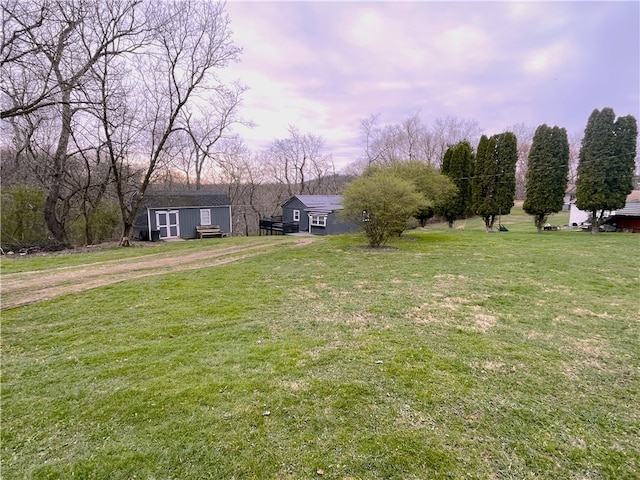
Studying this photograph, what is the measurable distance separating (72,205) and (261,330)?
15874 millimetres

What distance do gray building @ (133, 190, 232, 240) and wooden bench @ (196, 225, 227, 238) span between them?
29 cm

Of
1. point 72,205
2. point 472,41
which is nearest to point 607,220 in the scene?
point 472,41

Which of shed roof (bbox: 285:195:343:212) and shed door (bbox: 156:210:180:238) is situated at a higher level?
shed roof (bbox: 285:195:343:212)

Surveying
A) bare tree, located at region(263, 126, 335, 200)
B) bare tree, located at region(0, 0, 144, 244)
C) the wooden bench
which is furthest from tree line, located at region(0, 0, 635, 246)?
bare tree, located at region(263, 126, 335, 200)

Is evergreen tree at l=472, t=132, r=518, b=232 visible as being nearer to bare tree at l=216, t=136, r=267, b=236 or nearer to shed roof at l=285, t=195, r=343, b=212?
shed roof at l=285, t=195, r=343, b=212

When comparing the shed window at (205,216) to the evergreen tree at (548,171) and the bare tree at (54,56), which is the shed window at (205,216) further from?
the evergreen tree at (548,171)

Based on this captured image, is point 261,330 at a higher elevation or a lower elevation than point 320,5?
lower

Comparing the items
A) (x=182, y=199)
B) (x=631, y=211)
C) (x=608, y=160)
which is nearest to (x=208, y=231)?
(x=182, y=199)

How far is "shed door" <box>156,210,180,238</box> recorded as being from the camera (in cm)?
1738

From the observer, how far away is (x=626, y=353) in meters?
3.35

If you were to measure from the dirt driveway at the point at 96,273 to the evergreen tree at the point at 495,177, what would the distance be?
41.6 feet

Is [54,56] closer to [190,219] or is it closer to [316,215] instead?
[190,219]

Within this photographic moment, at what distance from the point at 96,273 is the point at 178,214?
37.3 ft

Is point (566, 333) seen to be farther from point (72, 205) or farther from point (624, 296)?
point (72, 205)
